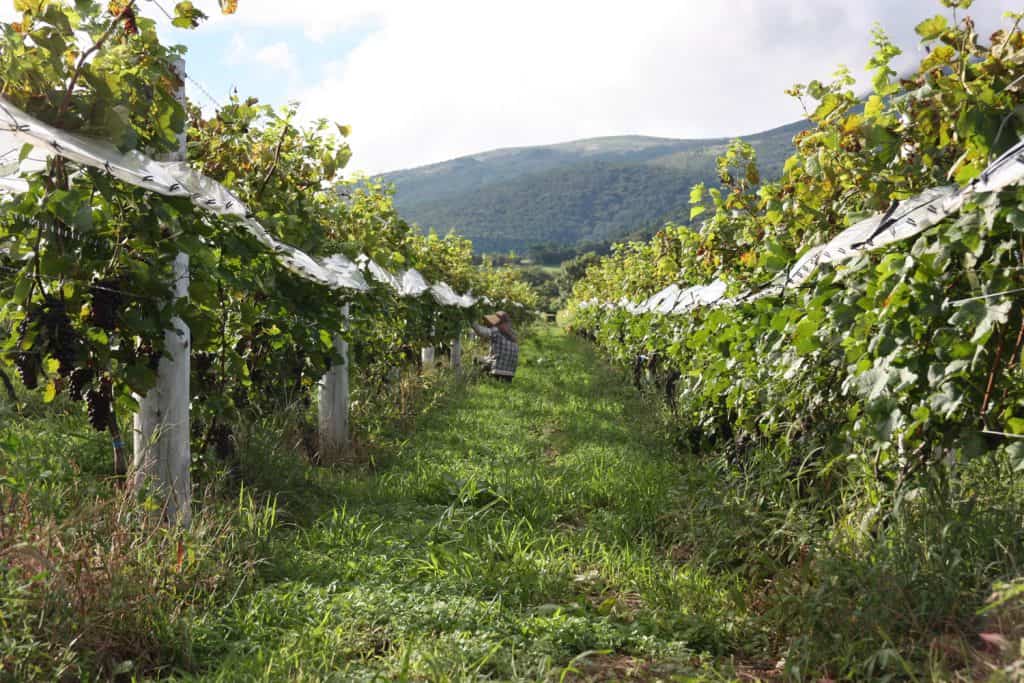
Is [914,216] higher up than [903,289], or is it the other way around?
[914,216]

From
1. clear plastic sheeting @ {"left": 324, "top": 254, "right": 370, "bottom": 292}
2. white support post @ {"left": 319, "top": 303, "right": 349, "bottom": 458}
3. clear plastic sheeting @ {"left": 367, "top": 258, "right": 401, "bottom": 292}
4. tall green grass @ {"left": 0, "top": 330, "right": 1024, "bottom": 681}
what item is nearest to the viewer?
tall green grass @ {"left": 0, "top": 330, "right": 1024, "bottom": 681}

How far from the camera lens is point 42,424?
5363 millimetres

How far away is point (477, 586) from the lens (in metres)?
3.56

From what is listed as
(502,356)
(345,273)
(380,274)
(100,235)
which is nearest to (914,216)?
(100,235)

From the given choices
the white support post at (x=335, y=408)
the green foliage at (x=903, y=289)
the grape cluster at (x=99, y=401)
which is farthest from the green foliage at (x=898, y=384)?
the white support post at (x=335, y=408)

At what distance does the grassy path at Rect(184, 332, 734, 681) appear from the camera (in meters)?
2.82

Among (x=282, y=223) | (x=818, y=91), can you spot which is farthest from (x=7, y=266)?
(x=818, y=91)

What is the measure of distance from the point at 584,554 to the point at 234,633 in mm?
1858

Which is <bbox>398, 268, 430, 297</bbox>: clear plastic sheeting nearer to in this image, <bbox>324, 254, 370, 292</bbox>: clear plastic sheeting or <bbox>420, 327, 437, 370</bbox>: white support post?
<bbox>420, 327, 437, 370</bbox>: white support post

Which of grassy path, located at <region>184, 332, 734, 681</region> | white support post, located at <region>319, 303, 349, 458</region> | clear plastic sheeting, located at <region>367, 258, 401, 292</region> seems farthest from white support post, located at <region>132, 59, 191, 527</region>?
clear plastic sheeting, located at <region>367, 258, 401, 292</region>

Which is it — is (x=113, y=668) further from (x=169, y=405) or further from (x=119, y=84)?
(x=119, y=84)

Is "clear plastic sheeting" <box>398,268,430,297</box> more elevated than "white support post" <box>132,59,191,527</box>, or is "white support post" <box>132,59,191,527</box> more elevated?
"clear plastic sheeting" <box>398,268,430,297</box>

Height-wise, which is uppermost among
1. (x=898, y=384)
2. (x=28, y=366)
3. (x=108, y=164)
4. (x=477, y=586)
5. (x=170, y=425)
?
(x=108, y=164)

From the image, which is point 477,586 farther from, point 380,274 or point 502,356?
point 502,356
